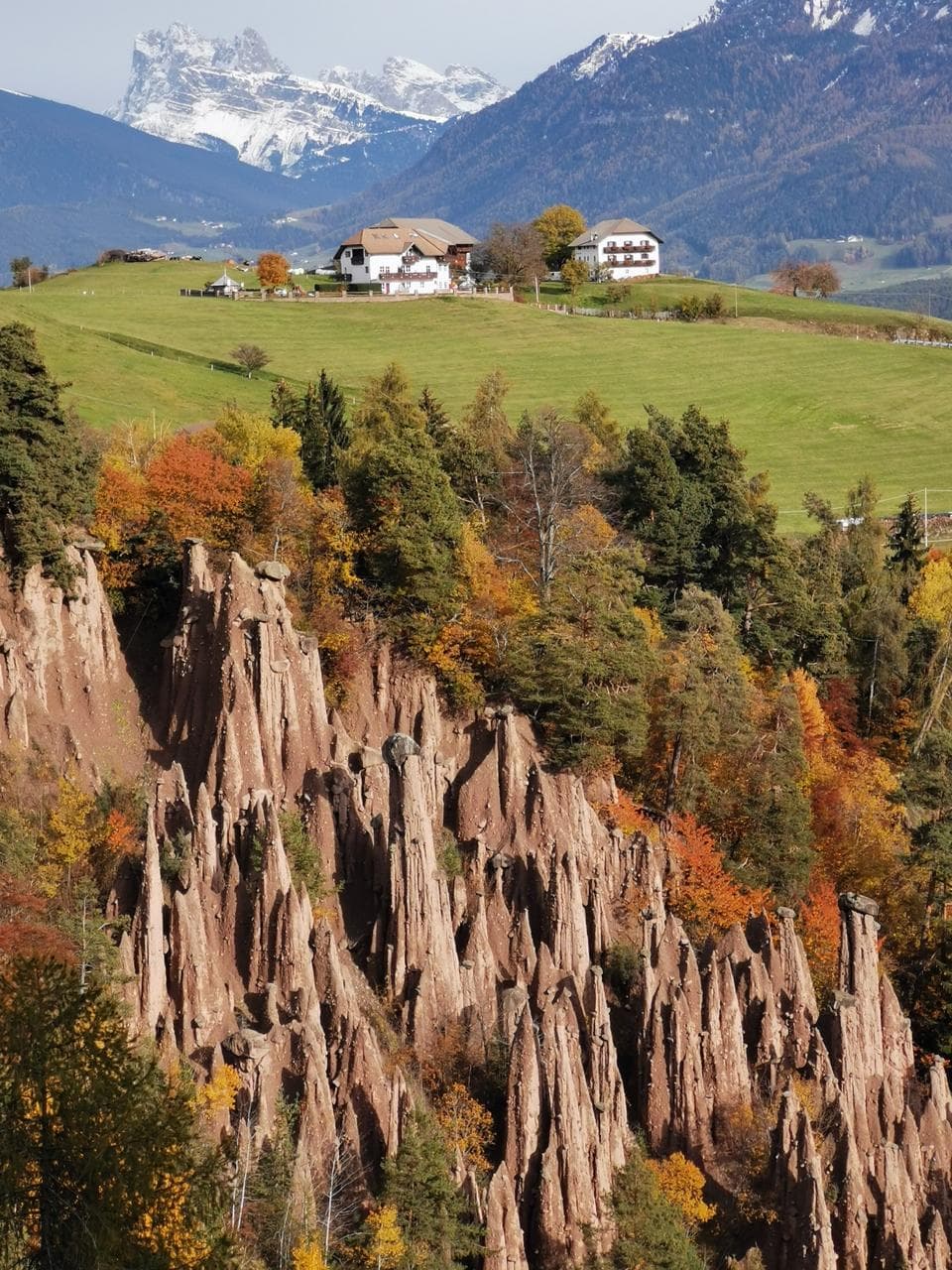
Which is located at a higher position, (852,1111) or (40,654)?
(40,654)

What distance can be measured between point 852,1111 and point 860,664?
1485 inches

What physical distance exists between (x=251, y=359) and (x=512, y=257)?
216 feet

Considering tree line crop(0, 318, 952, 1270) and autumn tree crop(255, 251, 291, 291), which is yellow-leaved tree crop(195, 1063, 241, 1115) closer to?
tree line crop(0, 318, 952, 1270)

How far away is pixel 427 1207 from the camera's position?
39.3 metres

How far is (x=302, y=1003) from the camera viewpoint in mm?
42938

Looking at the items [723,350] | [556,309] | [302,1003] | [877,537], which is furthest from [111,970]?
[556,309]

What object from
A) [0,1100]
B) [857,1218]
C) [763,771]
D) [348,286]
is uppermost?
[348,286]

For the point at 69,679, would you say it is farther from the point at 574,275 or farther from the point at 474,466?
the point at 574,275

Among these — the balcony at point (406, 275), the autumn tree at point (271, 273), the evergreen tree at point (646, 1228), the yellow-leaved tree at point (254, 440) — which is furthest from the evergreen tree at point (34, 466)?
the balcony at point (406, 275)

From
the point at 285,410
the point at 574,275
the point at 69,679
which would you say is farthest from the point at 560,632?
the point at 574,275

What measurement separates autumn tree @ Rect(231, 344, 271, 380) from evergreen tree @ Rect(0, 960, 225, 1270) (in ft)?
317

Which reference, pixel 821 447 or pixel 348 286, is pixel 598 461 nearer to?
pixel 821 447

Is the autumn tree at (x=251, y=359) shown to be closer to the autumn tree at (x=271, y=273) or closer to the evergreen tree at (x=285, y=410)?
the evergreen tree at (x=285, y=410)

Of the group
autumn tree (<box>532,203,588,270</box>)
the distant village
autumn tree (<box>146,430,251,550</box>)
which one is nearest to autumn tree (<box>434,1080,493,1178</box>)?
autumn tree (<box>146,430,251,550</box>)
